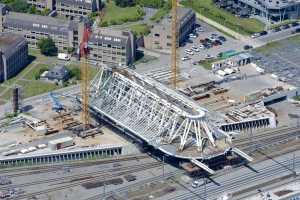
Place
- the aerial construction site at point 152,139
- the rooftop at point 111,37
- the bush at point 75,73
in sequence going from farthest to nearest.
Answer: the rooftop at point 111,37
the bush at point 75,73
the aerial construction site at point 152,139

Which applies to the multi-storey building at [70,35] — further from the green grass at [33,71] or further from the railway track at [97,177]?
the railway track at [97,177]

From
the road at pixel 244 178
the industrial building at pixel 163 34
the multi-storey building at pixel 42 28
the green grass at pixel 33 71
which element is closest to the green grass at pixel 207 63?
the industrial building at pixel 163 34

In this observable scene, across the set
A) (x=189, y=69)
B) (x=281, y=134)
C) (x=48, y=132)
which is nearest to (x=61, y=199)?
(x=48, y=132)

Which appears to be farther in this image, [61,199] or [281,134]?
[281,134]

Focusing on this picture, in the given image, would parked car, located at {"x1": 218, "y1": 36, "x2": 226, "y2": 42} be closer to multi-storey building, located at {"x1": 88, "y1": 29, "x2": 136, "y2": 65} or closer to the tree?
multi-storey building, located at {"x1": 88, "y1": 29, "x2": 136, "y2": 65}

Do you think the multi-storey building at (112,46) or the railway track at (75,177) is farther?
the multi-storey building at (112,46)

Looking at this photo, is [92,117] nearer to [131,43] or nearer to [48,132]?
[48,132]
